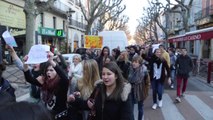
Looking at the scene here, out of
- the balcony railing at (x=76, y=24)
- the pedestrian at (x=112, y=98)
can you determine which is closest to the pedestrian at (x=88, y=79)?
the pedestrian at (x=112, y=98)

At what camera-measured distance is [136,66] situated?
7410 millimetres

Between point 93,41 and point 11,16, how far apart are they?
7.53 meters

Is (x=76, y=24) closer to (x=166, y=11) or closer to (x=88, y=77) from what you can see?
(x=166, y=11)

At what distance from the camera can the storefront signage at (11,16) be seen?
21.2 meters

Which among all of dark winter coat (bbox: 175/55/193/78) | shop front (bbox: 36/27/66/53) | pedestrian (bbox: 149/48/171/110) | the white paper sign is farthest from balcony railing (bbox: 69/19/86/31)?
the white paper sign

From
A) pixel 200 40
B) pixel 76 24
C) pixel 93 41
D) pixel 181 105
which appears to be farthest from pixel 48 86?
pixel 76 24

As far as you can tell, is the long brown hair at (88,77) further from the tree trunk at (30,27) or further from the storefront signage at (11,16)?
the storefront signage at (11,16)

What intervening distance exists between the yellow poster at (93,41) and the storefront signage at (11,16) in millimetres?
Result: 5746

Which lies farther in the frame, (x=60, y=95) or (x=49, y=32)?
(x=49, y=32)

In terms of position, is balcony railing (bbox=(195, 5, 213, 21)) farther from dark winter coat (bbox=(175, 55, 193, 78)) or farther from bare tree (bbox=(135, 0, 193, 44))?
dark winter coat (bbox=(175, 55, 193, 78))

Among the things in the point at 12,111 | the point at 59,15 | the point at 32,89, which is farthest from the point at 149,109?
the point at 59,15

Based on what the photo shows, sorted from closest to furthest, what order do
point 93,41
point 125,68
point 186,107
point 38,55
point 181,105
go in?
1. point 38,55
2. point 125,68
3. point 186,107
4. point 181,105
5. point 93,41

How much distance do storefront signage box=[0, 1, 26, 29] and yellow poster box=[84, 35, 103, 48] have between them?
575 centimetres

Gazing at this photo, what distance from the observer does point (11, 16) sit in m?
22.8
